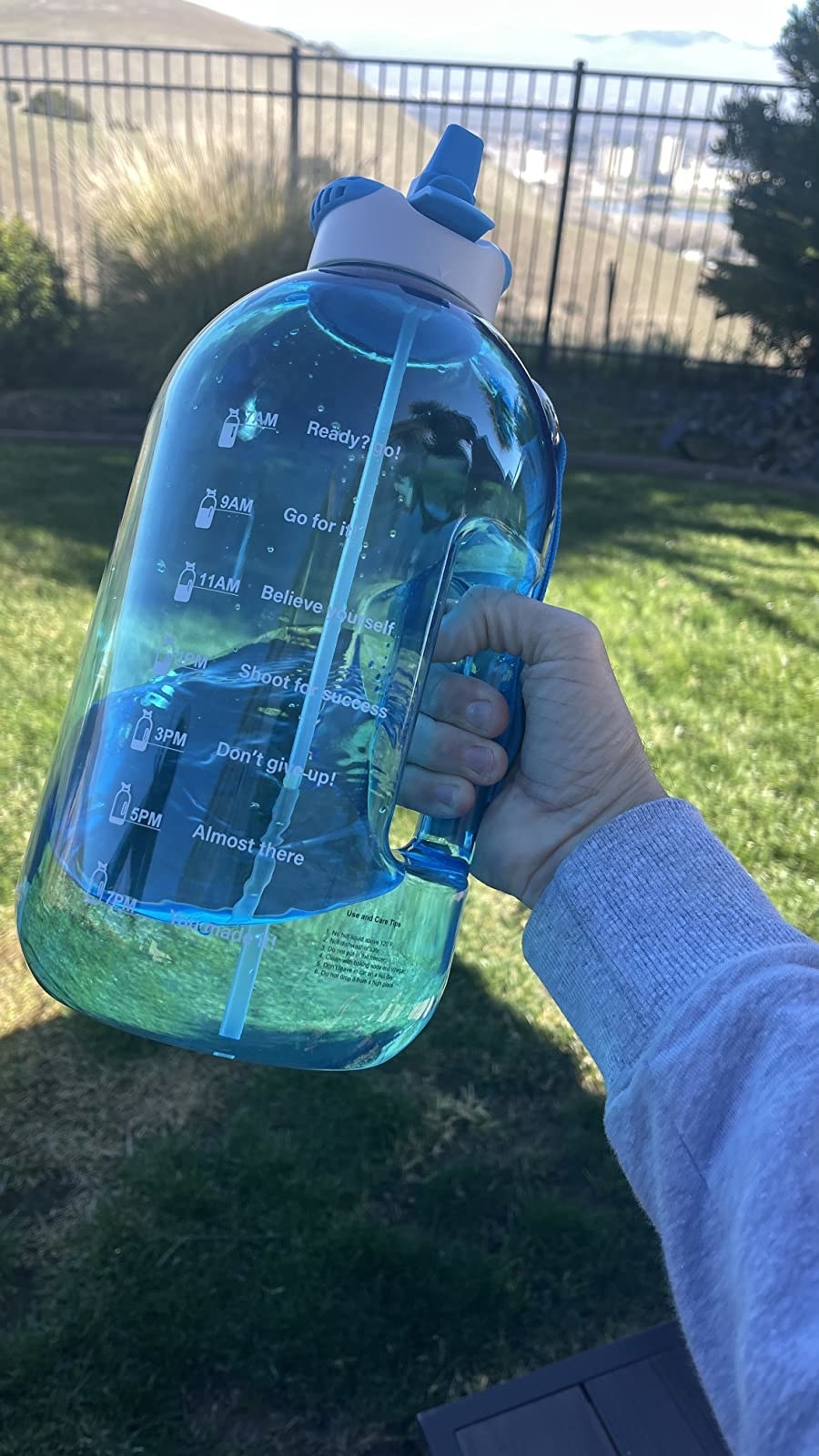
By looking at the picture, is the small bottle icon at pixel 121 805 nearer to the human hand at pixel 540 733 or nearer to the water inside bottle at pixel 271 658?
the water inside bottle at pixel 271 658

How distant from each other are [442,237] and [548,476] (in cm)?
34

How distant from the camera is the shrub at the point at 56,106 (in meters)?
10.7

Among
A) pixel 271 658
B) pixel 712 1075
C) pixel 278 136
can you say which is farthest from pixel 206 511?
pixel 278 136

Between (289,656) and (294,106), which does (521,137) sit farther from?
(289,656)

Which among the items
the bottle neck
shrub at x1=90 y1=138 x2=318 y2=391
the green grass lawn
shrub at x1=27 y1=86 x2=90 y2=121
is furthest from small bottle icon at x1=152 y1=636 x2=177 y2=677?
shrub at x1=27 y1=86 x2=90 y2=121

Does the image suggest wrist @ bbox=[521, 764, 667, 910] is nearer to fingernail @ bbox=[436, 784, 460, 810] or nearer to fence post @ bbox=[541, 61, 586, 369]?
fingernail @ bbox=[436, 784, 460, 810]

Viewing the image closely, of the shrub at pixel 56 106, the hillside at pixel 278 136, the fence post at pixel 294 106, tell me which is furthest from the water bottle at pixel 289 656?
the shrub at pixel 56 106

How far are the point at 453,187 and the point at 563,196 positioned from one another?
384 inches

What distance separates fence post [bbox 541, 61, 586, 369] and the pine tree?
1472 mm

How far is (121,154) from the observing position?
8938 millimetres

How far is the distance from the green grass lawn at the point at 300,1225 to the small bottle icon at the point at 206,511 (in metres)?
1.64

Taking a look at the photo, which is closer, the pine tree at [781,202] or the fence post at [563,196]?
the pine tree at [781,202]

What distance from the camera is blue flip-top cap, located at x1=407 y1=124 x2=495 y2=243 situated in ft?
3.99

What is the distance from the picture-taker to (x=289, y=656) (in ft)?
3.84
